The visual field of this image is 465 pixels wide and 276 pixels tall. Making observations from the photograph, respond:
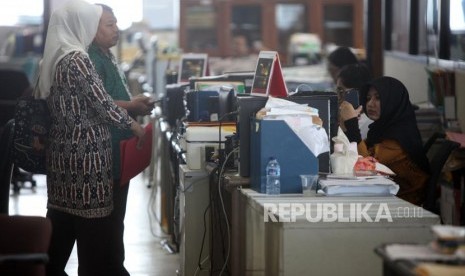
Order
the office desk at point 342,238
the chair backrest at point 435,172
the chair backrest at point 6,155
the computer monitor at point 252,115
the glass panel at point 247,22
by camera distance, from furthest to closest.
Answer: the glass panel at point 247,22, the chair backrest at point 435,172, the chair backrest at point 6,155, the computer monitor at point 252,115, the office desk at point 342,238

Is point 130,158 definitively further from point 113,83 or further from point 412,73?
point 412,73

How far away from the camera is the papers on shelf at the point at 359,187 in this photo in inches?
167

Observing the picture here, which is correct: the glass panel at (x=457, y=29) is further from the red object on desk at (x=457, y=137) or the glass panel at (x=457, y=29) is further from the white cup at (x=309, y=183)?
the white cup at (x=309, y=183)

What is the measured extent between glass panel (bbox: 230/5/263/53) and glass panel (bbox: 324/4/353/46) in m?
0.93

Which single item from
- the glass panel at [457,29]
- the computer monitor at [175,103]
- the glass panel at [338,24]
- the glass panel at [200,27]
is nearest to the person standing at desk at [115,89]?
the computer monitor at [175,103]

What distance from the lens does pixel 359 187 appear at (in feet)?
14.0

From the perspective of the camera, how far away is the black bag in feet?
16.2

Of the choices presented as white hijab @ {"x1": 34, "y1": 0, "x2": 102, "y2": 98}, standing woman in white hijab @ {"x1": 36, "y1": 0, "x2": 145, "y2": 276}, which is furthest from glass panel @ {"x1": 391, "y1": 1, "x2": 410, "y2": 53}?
standing woman in white hijab @ {"x1": 36, "y1": 0, "x2": 145, "y2": 276}

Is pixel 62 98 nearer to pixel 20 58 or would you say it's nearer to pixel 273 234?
pixel 273 234

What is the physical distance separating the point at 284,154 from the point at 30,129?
51.9 inches

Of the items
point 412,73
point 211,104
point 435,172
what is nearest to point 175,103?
point 211,104

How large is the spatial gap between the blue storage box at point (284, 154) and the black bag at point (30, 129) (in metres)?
1.17

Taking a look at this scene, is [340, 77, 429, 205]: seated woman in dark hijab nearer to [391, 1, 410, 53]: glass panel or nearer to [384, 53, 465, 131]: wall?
[384, 53, 465, 131]: wall

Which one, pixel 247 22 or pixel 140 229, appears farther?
pixel 247 22
